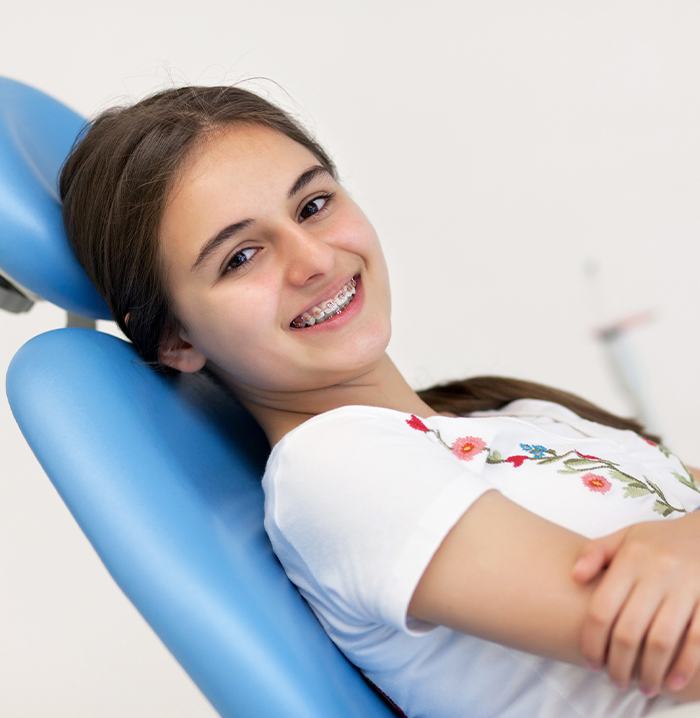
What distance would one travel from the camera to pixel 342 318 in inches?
42.3

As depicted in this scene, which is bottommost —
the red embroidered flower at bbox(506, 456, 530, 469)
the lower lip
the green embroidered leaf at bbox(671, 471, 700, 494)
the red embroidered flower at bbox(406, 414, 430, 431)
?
the green embroidered leaf at bbox(671, 471, 700, 494)

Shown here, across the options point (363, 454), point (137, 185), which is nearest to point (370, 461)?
point (363, 454)

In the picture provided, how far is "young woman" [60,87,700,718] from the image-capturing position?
82 cm

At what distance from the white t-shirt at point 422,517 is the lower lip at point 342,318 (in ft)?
0.35

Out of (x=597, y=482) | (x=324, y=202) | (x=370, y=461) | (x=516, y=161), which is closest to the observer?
(x=370, y=461)

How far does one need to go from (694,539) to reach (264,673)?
0.33 m

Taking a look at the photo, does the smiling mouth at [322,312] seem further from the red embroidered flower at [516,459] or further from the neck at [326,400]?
the red embroidered flower at [516,459]

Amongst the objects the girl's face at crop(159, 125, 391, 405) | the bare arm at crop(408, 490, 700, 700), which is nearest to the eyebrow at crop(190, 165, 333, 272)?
the girl's face at crop(159, 125, 391, 405)

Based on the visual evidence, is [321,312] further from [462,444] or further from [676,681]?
[676,681]

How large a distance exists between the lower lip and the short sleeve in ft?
0.36

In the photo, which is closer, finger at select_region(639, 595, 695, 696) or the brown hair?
finger at select_region(639, 595, 695, 696)

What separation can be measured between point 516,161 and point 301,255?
132cm

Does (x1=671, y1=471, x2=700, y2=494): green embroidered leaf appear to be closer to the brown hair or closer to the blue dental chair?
the blue dental chair

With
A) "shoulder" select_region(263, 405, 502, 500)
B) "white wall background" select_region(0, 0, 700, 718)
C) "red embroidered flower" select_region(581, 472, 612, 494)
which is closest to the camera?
"shoulder" select_region(263, 405, 502, 500)
